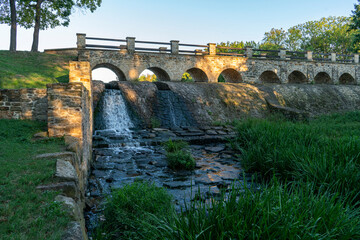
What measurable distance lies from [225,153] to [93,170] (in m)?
4.15

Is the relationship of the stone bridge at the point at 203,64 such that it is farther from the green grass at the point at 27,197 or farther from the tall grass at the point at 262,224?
the tall grass at the point at 262,224

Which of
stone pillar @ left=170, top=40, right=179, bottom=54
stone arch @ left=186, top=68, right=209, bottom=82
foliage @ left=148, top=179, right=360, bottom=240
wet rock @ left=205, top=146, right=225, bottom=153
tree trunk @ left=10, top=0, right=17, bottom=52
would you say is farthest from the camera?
stone arch @ left=186, top=68, right=209, bottom=82

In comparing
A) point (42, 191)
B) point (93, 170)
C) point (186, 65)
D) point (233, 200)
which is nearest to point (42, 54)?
point (186, 65)

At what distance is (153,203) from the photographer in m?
3.44

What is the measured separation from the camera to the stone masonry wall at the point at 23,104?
6785 millimetres

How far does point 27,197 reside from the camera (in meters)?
2.61

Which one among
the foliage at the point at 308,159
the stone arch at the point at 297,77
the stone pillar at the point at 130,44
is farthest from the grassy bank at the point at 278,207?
the stone arch at the point at 297,77

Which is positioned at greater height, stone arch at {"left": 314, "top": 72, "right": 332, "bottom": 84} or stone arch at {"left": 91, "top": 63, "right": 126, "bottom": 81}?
stone arch at {"left": 314, "top": 72, "right": 332, "bottom": 84}

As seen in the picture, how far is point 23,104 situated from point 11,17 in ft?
47.7

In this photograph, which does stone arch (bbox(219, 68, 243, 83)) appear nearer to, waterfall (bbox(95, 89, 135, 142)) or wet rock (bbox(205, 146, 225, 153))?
waterfall (bbox(95, 89, 135, 142))

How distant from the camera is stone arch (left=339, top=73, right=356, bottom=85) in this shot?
27.5m

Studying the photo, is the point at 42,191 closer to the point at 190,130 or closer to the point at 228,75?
the point at 190,130

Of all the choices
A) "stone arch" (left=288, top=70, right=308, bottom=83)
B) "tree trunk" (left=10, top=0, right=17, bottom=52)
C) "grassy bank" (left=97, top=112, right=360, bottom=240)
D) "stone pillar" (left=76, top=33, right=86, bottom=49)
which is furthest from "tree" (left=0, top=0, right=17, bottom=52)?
"stone arch" (left=288, top=70, right=308, bottom=83)

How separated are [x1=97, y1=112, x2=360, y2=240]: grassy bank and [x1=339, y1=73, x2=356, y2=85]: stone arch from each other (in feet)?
83.2
